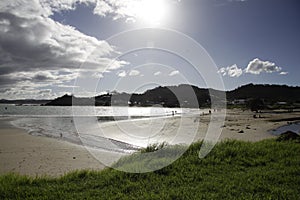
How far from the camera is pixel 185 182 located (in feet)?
26.1

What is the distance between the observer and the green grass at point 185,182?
6.95 metres

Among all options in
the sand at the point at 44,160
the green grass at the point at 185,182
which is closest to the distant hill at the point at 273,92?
the sand at the point at 44,160

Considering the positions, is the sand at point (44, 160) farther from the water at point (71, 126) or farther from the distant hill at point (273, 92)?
the distant hill at point (273, 92)

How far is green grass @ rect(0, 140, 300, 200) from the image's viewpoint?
695 centimetres

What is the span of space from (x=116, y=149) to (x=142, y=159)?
9181 mm

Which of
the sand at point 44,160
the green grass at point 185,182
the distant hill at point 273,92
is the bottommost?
the sand at point 44,160

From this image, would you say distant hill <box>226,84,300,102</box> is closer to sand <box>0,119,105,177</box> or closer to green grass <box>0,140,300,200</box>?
sand <box>0,119,105,177</box>

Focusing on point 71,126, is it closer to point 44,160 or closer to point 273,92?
point 44,160

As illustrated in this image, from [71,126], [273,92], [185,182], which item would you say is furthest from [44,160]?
[273,92]

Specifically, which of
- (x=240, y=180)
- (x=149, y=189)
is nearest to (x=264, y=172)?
(x=240, y=180)

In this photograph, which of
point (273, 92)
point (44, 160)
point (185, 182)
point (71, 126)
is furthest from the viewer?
point (273, 92)

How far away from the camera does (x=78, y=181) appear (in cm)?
851

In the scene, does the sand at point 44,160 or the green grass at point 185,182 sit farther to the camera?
the sand at point 44,160

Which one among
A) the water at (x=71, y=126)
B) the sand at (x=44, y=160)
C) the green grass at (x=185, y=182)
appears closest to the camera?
the green grass at (x=185, y=182)
